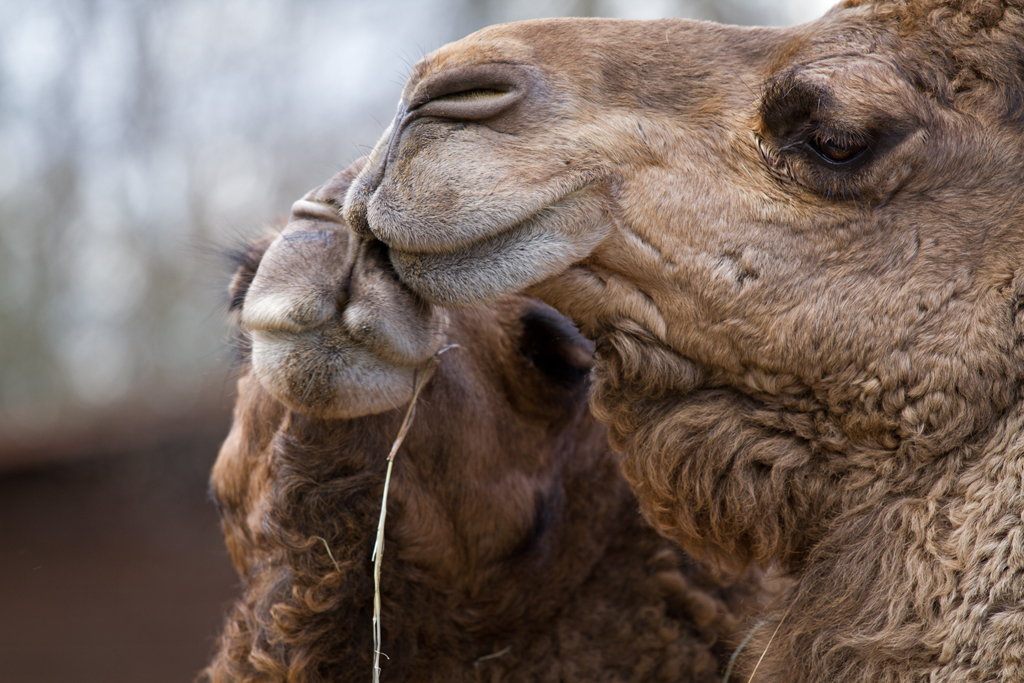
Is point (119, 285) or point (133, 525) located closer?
point (133, 525)

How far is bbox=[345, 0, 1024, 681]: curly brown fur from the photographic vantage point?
176cm

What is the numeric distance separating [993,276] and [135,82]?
46.0 ft

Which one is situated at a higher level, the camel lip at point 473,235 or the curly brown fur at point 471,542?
the camel lip at point 473,235

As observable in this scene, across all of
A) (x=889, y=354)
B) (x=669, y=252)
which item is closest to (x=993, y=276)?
(x=889, y=354)

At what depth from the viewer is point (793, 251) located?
73.5 inches

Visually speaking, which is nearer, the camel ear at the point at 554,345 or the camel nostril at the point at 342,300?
the camel nostril at the point at 342,300

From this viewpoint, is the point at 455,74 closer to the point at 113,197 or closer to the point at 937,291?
the point at 937,291

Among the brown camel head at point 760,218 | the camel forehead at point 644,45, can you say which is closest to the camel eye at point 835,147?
the brown camel head at point 760,218

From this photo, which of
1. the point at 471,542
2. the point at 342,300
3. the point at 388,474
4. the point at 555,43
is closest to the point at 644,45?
the point at 555,43

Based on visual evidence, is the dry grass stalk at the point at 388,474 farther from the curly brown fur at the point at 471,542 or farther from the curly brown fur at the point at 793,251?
the curly brown fur at the point at 793,251

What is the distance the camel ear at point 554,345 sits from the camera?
8.48 ft

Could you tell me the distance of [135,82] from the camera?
13.6 meters

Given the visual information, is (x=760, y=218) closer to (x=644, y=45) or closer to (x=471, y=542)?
(x=644, y=45)

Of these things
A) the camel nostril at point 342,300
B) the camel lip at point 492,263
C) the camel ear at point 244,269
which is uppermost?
the camel lip at point 492,263
